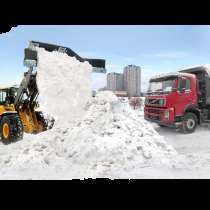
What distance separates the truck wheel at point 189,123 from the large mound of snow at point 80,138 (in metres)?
4.26

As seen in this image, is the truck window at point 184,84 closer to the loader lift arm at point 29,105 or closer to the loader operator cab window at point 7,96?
the loader lift arm at point 29,105

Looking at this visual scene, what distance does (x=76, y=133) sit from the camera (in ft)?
25.1

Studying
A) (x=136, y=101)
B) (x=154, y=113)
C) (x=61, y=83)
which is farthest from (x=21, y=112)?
(x=136, y=101)

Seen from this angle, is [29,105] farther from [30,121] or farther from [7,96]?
[7,96]

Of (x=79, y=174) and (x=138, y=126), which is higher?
(x=138, y=126)

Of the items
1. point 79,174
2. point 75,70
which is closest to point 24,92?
point 75,70

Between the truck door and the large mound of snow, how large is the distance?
12.8 feet

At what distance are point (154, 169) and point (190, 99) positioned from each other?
6563 millimetres

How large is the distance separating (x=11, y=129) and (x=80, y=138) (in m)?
3.22

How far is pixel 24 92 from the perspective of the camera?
33.9ft

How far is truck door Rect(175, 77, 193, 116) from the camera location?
39.5ft

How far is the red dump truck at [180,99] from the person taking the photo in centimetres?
1195

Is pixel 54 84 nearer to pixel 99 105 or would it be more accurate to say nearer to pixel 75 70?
pixel 75 70
